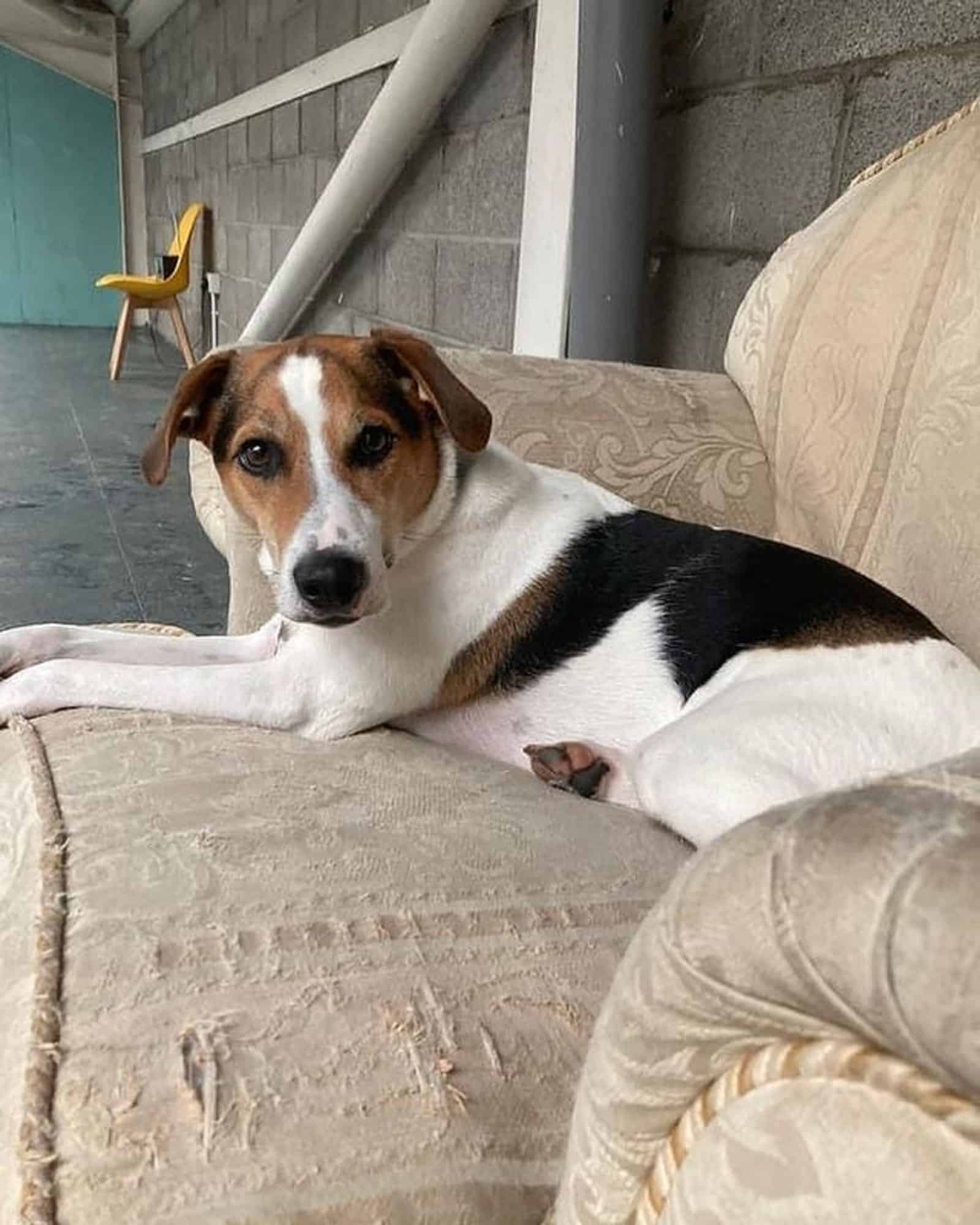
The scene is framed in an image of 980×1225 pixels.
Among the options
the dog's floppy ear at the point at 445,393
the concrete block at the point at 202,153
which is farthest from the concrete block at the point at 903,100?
the concrete block at the point at 202,153

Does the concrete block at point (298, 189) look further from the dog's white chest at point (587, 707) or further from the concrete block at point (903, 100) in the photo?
the dog's white chest at point (587, 707)

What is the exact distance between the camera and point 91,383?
7105 millimetres

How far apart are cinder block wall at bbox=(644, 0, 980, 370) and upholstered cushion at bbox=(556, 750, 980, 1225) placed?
1.60m

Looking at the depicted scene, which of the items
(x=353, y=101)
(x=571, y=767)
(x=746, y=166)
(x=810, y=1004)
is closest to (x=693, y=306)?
(x=746, y=166)

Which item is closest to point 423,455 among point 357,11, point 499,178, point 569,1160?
point 569,1160

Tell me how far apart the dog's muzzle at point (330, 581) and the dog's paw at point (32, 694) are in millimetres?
315

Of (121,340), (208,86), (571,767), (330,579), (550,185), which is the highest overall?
(208,86)

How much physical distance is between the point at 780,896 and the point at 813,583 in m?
0.89

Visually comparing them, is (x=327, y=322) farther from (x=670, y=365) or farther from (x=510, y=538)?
(x=510, y=538)

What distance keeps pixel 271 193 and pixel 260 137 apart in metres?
0.40

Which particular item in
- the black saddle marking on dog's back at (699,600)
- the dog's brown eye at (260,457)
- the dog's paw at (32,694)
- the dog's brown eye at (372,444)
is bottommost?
the dog's paw at (32,694)

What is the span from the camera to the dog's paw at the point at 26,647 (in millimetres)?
1476

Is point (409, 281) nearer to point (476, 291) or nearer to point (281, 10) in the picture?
point (476, 291)

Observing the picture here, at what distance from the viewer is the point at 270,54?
5.82 metres
